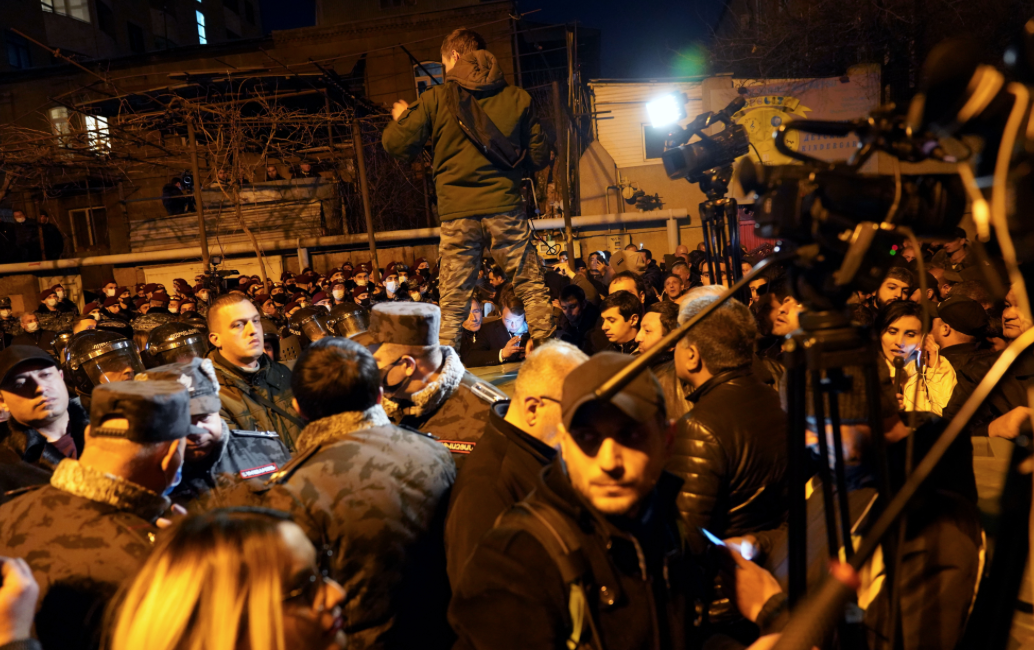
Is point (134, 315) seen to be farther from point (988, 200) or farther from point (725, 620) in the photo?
point (988, 200)

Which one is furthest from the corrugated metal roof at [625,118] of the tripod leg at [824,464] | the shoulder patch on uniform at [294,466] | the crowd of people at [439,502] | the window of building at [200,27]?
the window of building at [200,27]

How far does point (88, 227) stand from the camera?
30578 millimetres

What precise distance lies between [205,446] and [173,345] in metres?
2.04

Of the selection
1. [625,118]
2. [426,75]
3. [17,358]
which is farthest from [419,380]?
[426,75]

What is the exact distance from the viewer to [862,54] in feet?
66.9

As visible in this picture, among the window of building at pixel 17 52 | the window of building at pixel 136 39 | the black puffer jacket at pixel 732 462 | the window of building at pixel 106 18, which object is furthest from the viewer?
the window of building at pixel 136 39

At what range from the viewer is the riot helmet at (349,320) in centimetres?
620

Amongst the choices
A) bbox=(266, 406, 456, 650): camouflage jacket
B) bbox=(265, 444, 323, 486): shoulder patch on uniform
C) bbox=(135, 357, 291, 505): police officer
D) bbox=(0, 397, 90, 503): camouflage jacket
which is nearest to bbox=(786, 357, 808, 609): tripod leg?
bbox=(266, 406, 456, 650): camouflage jacket

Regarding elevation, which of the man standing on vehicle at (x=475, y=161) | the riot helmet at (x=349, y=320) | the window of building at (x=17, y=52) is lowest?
the riot helmet at (x=349, y=320)

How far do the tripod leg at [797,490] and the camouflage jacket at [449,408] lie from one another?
2.20 meters

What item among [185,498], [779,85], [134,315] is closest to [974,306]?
[185,498]

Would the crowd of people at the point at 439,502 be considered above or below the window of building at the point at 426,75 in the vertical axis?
below

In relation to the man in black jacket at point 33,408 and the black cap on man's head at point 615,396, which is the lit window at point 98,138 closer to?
the man in black jacket at point 33,408

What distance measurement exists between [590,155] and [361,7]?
42.1 feet
